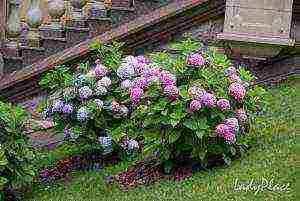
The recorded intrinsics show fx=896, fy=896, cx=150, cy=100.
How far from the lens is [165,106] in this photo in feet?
21.3

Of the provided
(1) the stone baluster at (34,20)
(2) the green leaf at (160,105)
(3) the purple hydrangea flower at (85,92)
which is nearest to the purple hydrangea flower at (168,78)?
(2) the green leaf at (160,105)

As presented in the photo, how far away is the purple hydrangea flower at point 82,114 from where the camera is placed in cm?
714

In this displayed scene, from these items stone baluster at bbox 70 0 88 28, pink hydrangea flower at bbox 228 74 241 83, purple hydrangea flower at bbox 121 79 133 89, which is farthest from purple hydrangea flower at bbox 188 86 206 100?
stone baluster at bbox 70 0 88 28

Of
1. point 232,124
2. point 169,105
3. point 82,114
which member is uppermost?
point 169,105

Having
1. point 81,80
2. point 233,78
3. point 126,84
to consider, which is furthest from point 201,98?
point 81,80

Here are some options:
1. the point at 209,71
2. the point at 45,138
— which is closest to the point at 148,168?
the point at 209,71

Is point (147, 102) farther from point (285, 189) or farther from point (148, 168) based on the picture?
point (285, 189)

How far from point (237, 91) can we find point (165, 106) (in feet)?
1.78

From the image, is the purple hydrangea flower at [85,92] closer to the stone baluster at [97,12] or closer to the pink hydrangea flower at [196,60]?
the pink hydrangea flower at [196,60]

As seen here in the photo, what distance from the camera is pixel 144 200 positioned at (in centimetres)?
627

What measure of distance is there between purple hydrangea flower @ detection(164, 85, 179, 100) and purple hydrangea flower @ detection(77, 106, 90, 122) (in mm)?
892

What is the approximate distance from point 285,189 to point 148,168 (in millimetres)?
1295

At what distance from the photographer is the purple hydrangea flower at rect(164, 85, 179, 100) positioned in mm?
6496

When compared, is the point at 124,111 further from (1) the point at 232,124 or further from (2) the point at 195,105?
(1) the point at 232,124
